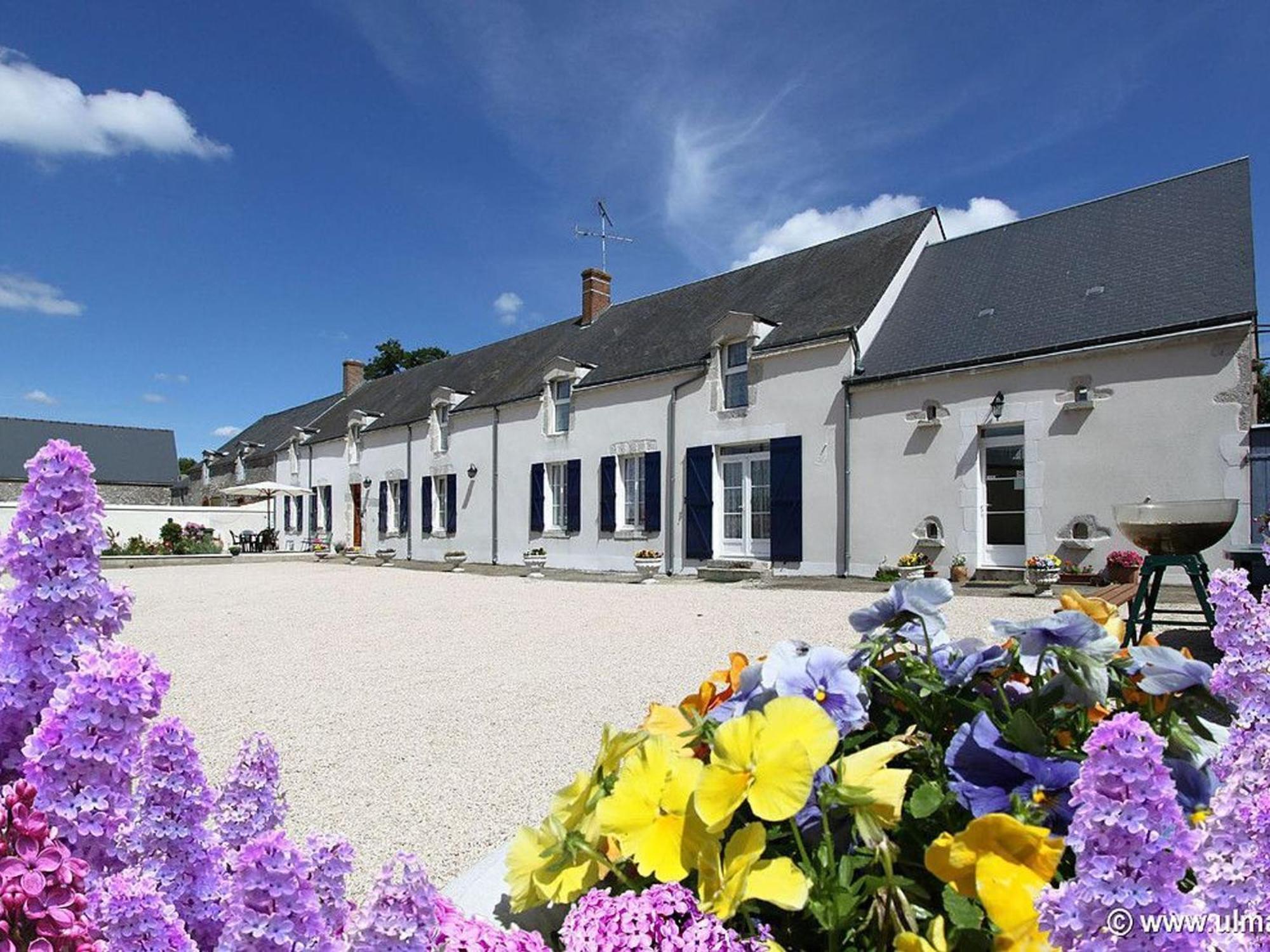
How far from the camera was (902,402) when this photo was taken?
11531 mm

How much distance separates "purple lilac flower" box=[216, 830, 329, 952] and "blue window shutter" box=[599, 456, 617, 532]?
48.9 ft

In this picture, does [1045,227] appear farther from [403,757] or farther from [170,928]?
[170,928]

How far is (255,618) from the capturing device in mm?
8945

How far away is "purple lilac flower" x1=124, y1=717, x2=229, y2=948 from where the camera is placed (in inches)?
32.6

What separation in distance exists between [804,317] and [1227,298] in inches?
236

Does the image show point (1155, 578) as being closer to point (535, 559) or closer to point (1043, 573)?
point (1043, 573)

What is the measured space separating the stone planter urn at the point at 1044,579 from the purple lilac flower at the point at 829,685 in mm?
9743

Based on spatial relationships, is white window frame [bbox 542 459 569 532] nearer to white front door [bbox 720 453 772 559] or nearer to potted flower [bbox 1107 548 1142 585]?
white front door [bbox 720 453 772 559]

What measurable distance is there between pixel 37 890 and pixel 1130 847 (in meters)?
0.91

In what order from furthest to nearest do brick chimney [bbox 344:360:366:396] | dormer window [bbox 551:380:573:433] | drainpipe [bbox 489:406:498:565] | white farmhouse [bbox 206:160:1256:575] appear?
1. brick chimney [bbox 344:360:366:396]
2. drainpipe [bbox 489:406:498:565]
3. dormer window [bbox 551:380:573:433]
4. white farmhouse [bbox 206:160:1256:575]

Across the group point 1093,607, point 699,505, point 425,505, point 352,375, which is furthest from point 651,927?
point 352,375

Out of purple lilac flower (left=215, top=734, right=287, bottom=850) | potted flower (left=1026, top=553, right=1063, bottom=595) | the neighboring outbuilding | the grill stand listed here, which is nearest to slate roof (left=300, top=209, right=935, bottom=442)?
potted flower (left=1026, top=553, right=1063, bottom=595)

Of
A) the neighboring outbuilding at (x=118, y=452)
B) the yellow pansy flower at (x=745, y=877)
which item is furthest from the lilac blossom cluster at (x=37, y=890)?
the neighboring outbuilding at (x=118, y=452)

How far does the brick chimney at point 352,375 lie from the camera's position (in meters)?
30.2
